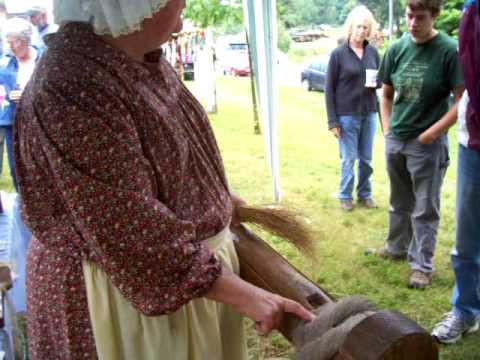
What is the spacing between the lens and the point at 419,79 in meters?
2.86

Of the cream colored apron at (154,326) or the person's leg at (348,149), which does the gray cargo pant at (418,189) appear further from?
the cream colored apron at (154,326)

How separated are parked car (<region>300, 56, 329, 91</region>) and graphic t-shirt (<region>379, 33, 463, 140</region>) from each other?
888 cm

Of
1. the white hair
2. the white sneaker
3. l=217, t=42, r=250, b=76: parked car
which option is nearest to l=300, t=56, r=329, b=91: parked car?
l=217, t=42, r=250, b=76: parked car

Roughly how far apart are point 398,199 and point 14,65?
11.3ft

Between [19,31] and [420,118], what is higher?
[19,31]

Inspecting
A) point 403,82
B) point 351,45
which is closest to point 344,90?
point 351,45

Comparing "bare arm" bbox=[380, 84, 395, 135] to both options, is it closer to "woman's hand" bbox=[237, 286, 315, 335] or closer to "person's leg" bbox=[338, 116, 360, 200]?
"person's leg" bbox=[338, 116, 360, 200]

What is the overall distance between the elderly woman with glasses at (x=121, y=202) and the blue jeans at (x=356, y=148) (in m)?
3.57

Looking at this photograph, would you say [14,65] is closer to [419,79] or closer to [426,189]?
[419,79]

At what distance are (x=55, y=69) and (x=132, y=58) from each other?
0.15m

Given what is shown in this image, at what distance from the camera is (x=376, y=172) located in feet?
19.4

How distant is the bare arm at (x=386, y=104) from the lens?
3.15 m

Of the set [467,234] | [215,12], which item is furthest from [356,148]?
[215,12]

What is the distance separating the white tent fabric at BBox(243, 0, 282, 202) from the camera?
3.56 m
